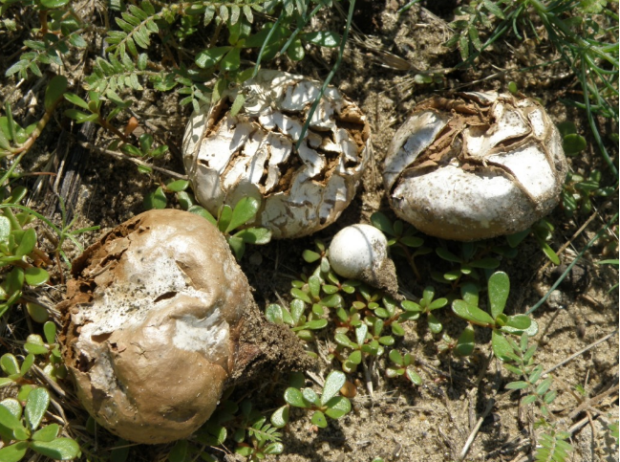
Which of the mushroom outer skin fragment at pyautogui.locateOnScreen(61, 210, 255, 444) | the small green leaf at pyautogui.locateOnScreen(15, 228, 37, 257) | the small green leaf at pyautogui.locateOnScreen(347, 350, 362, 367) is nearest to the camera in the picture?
the mushroom outer skin fragment at pyautogui.locateOnScreen(61, 210, 255, 444)

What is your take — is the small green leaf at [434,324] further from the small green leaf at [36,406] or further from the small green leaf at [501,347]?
the small green leaf at [36,406]

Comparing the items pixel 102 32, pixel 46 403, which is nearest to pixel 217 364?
pixel 46 403

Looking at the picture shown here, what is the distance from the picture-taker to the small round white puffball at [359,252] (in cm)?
253

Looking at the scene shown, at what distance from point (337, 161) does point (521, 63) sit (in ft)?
3.79

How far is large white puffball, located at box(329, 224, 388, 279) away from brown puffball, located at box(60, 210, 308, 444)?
0.56 metres

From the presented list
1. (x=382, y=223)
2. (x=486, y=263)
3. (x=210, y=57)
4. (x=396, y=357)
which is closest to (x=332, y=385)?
(x=396, y=357)

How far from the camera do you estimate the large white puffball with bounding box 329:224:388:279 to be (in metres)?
2.53

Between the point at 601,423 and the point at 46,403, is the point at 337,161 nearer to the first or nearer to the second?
the point at 46,403

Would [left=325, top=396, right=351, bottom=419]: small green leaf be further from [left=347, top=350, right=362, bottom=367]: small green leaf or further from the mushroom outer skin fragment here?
the mushroom outer skin fragment

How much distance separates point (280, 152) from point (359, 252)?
0.53 m

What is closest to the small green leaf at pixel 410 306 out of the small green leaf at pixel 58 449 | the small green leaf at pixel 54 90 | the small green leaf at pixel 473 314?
the small green leaf at pixel 473 314

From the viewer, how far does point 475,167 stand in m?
2.39

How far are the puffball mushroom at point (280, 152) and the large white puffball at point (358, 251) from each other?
123mm

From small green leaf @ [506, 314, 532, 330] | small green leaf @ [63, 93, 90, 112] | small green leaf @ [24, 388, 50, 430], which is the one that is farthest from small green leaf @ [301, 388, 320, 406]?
small green leaf @ [63, 93, 90, 112]
